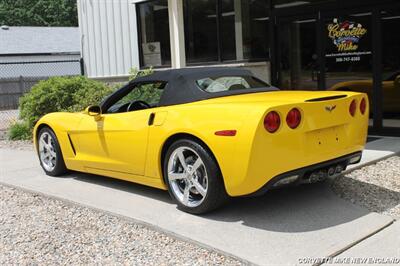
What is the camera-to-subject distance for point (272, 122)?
172 inches

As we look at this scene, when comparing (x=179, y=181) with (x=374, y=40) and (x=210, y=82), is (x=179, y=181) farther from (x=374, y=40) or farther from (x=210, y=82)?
(x=374, y=40)

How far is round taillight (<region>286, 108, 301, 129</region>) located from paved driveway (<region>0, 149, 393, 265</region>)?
34.3 inches

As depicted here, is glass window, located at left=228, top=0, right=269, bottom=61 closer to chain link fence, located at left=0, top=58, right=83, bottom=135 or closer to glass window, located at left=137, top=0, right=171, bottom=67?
glass window, located at left=137, top=0, right=171, bottom=67

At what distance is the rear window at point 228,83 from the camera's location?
18.0ft

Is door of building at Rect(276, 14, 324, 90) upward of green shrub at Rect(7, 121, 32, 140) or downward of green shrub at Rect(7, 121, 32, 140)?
upward

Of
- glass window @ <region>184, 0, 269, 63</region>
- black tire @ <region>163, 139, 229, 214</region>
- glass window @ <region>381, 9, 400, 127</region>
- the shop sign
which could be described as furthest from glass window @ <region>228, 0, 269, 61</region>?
black tire @ <region>163, 139, 229, 214</region>

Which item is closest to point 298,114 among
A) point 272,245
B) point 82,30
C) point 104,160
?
point 272,245

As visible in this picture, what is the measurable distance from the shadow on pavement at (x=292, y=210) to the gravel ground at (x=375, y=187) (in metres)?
0.19

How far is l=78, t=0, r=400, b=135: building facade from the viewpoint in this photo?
8883 mm

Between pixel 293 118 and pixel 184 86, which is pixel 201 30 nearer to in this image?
pixel 184 86

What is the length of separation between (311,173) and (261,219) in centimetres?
62

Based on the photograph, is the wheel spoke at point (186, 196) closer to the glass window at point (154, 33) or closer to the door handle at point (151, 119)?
the door handle at point (151, 119)

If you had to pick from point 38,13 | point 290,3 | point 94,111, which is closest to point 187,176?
point 94,111
